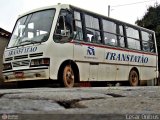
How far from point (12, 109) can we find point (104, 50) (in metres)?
11.8

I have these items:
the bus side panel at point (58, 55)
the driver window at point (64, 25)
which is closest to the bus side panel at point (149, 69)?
the bus side panel at point (58, 55)

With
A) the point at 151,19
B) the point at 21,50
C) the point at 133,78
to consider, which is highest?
the point at 151,19

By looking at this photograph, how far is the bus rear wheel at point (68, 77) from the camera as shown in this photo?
519 inches

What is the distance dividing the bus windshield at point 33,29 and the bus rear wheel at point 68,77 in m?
1.14

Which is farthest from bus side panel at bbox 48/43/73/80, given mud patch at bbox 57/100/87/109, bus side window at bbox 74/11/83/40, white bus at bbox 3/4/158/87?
mud patch at bbox 57/100/87/109

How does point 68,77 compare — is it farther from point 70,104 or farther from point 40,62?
point 70,104

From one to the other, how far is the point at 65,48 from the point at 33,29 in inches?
47.9

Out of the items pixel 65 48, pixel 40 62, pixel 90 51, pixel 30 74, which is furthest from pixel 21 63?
pixel 90 51

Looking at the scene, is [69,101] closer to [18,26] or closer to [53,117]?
[53,117]

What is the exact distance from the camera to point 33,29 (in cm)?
1372

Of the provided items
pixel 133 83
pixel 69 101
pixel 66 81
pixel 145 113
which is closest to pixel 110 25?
pixel 133 83

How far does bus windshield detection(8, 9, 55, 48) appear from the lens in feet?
43.9

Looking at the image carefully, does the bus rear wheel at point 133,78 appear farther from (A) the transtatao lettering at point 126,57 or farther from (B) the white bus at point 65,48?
(B) the white bus at point 65,48

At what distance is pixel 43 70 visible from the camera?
12797 millimetres
